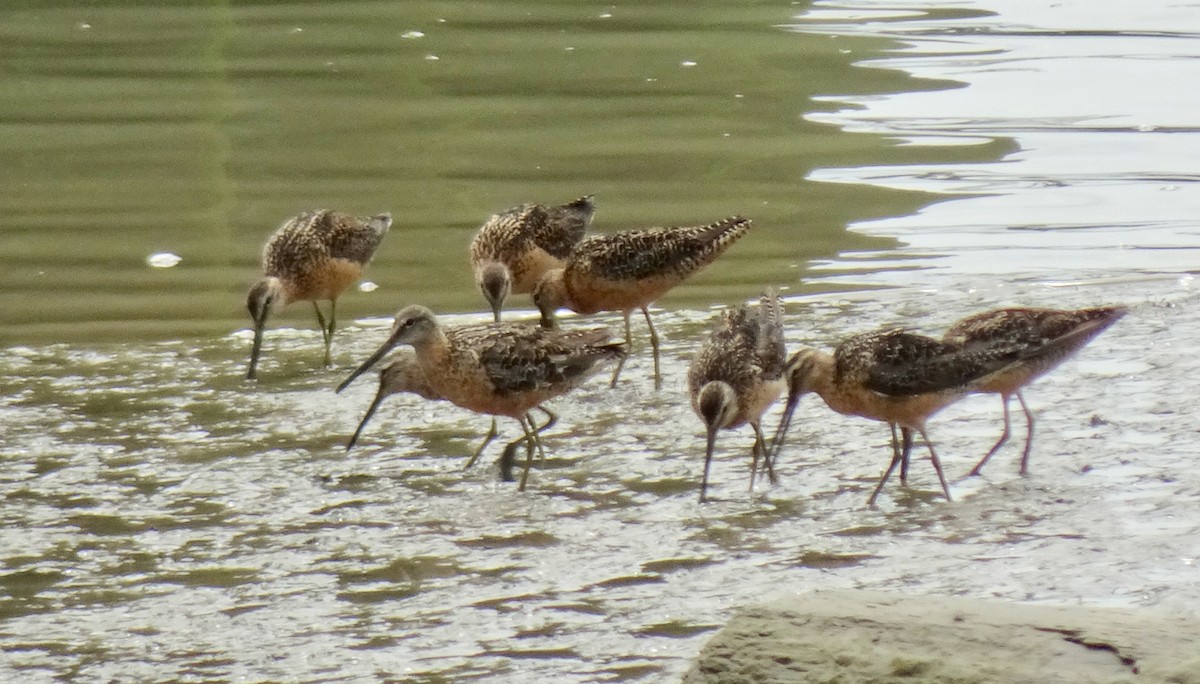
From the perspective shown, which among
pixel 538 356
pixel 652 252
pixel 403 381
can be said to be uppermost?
pixel 652 252

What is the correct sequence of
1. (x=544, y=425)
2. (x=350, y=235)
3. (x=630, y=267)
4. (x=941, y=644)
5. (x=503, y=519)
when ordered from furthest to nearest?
1. (x=350, y=235)
2. (x=630, y=267)
3. (x=544, y=425)
4. (x=503, y=519)
5. (x=941, y=644)

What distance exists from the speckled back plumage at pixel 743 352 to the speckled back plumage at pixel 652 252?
121 cm

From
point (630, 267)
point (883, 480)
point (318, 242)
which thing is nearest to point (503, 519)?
point (883, 480)

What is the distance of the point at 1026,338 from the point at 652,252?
7.27 feet

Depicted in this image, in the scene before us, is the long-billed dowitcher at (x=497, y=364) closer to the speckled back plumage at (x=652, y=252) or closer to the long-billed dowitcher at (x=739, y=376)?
the long-billed dowitcher at (x=739, y=376)

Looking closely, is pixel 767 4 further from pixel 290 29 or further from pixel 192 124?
pixel 192 124

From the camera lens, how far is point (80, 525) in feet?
20.5

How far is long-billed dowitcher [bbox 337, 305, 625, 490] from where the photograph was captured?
6984mm

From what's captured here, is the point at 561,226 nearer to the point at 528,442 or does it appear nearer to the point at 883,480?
the point at 528,442

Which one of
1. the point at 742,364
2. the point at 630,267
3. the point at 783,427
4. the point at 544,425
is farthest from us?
the point at 630,267

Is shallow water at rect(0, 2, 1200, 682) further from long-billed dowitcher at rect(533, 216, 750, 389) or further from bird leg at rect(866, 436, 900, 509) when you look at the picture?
long-billed dowitcher at rect(533, 216, 750, 389)

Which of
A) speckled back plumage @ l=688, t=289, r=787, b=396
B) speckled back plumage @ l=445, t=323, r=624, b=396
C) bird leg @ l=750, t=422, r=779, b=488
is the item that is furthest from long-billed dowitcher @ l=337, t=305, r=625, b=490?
bird leg @ l=750, t=422, r=779, b=488

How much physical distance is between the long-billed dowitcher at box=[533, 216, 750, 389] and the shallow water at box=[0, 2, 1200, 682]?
307 mm

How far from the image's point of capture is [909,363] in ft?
21.3
